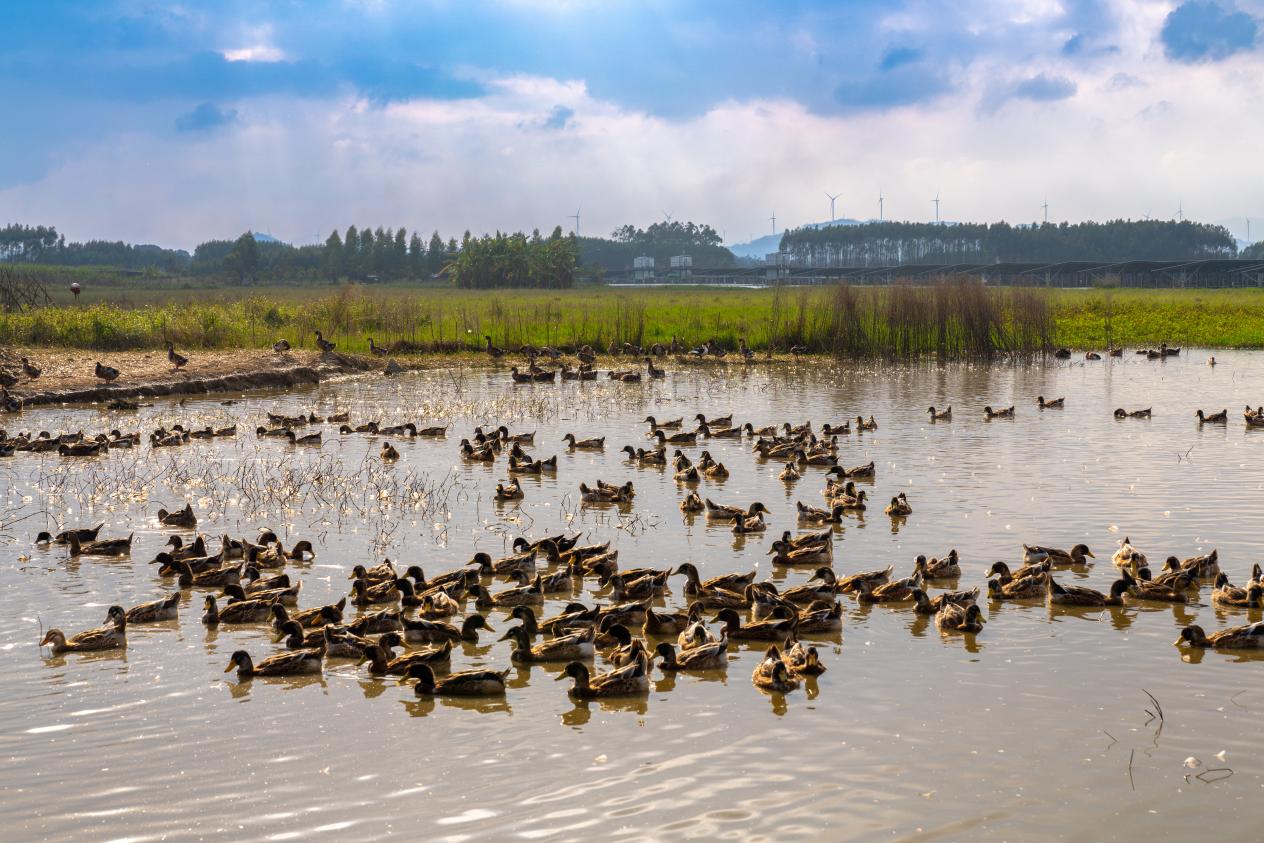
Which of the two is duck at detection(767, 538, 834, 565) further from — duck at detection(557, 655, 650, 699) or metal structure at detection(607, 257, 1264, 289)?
metal structure at detection(607, 257, 1264, 289)

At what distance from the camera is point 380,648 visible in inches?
497

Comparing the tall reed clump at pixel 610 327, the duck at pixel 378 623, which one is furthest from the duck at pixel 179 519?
the tall reed clump at pixel 610 327

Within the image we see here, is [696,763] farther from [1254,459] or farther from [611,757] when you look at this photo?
[1254,459]

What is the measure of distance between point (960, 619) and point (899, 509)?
6.50m

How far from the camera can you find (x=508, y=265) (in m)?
131

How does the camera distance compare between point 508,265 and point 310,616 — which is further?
point 508,265

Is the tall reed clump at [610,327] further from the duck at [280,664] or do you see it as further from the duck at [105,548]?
the duck at [280,664]

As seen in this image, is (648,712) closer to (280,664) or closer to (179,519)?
(280,664)

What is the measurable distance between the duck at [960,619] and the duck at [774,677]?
8.20 ft

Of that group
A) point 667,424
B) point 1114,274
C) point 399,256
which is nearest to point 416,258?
point 399,256

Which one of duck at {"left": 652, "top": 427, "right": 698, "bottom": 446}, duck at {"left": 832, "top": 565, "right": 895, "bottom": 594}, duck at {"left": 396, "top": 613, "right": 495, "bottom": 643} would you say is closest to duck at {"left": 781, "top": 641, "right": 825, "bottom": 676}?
duck at {"left": 832, "top": 565, "right": 895, "bottom": 594}

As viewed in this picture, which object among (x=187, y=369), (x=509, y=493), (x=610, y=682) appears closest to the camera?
(x=610, y=682)

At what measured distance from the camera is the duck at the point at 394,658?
12.5 m

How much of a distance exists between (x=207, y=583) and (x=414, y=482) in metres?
7.04
